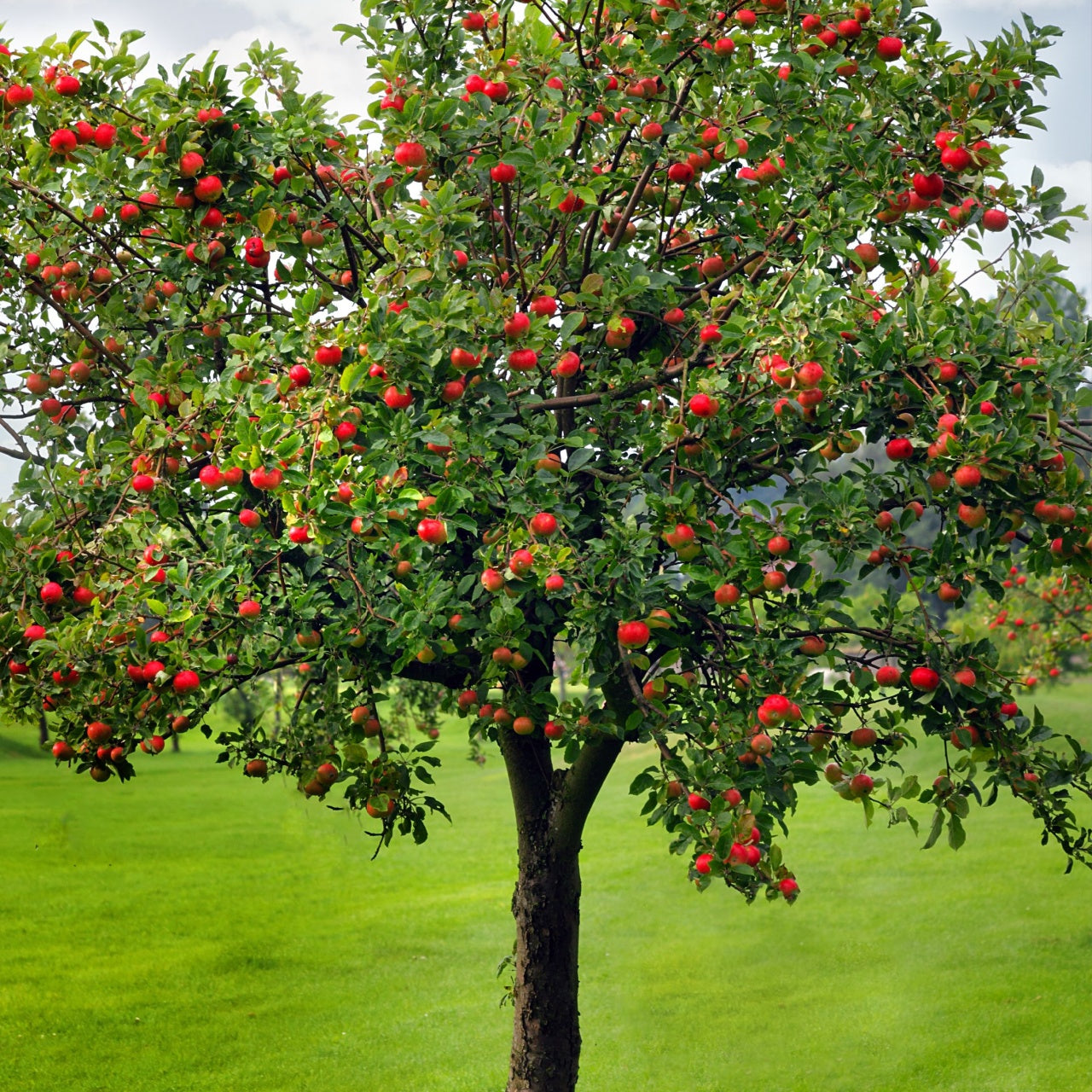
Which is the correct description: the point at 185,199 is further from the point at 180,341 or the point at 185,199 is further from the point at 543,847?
the point at 543,847

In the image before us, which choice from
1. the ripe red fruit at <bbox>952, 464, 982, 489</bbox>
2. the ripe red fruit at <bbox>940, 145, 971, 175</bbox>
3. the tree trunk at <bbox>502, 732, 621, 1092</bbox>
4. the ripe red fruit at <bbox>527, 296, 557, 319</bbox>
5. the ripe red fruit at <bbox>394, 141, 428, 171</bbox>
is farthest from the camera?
the tree trunk at <bbox>502, 732, 621, 1092</bbox>

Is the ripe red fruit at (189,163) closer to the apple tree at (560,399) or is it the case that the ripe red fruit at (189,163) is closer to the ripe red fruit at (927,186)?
the apple tree at (560,399)

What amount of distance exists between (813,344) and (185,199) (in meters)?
3.54

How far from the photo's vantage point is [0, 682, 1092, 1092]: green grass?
10.7m

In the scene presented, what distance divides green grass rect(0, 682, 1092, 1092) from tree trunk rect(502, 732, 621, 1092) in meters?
2.82

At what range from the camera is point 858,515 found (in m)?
5.30

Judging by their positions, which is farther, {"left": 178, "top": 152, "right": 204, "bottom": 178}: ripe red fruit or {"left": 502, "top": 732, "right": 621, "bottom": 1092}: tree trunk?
{"left": 502, "top": 732, "right": 621, "bottom": 1092}: tree trunk

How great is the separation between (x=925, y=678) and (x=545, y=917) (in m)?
3.49

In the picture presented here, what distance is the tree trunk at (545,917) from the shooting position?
7.71m

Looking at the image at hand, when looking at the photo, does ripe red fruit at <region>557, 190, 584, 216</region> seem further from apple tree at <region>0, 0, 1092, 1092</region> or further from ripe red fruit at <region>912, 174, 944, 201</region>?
ripe red fruit at <region>912, 174, 944, 201</region>

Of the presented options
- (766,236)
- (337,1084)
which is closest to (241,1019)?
(337,1084)

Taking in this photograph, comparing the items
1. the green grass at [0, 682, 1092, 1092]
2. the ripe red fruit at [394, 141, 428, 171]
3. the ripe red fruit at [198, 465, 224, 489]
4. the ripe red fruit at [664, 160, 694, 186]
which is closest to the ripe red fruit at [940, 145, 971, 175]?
the ripe red fruit at [664, 160, 694, 186]

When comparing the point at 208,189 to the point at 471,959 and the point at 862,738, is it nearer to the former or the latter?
the point at 862,738

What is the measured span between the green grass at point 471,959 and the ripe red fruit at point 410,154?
837cm
